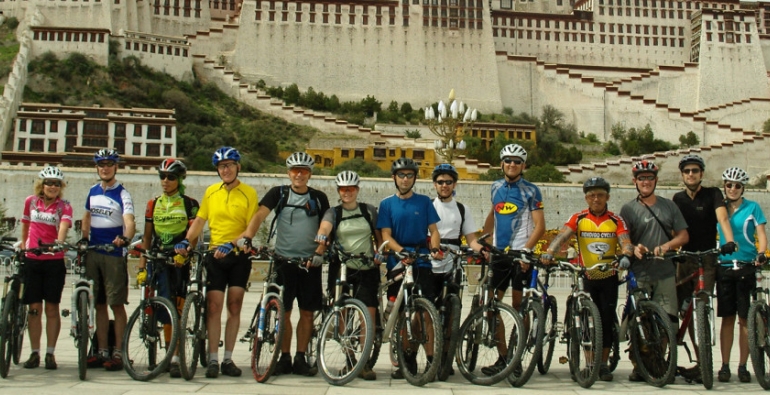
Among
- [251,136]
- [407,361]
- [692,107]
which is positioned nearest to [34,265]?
[407,361]

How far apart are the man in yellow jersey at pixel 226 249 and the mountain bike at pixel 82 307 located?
2.57ft

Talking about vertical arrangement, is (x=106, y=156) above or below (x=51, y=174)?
above

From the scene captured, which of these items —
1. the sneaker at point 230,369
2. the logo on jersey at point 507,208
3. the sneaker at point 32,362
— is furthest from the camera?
the logo on jersey at point 507,208

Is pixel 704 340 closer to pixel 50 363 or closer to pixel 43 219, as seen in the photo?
pixel 50 363

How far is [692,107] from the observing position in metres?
65.1

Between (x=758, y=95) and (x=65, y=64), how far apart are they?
4129 cm

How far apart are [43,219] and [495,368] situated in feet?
12.8

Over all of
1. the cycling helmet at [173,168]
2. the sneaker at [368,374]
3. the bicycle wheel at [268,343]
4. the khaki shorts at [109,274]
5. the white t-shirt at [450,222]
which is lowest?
the sneaker at [368,374]

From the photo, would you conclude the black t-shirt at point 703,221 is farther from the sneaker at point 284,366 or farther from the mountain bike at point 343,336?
the sneaker at point 284,366

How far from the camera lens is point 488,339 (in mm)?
7902

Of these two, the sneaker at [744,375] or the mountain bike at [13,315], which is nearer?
the mountain bike at [13,315]

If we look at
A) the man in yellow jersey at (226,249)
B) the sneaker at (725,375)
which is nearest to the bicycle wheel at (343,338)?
the man in yellow jersey at (226,249)

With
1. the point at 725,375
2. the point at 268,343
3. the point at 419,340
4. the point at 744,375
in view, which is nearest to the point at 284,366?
the point at 268,343

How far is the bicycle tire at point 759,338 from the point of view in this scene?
7.84 metres
